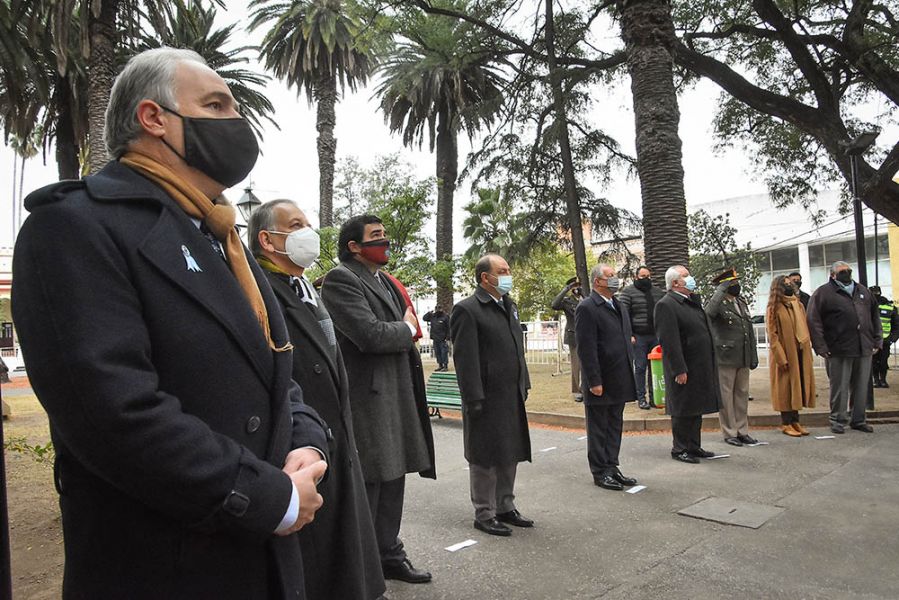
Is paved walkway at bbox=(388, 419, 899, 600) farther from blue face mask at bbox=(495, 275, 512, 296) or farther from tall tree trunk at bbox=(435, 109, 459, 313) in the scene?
tall tree trunk at bbox=(435, 109, 459, 313)

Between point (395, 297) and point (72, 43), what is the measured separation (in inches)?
491

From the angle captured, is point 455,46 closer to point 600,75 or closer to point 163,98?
point 600,75

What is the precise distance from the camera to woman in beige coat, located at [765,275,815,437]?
823 cm

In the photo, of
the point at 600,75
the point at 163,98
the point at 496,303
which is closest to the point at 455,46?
the point at 600,75

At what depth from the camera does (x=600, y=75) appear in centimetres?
1430

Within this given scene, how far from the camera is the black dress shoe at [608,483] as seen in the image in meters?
5.98

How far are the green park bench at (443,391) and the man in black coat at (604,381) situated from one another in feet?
12.6

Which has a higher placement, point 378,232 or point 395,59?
point 395,59

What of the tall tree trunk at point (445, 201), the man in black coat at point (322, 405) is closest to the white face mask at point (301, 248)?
the man in black coat at point (322, 405)

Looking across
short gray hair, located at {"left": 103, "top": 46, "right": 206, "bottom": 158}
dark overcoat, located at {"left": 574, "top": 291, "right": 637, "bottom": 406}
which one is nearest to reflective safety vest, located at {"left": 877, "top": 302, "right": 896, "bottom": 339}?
dark overcoat, located at {"left": 574, "top": 291, "right": 637, "bottom": 406}

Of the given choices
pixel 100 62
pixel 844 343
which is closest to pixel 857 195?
pixel 844 343

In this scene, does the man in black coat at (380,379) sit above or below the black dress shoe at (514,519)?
above

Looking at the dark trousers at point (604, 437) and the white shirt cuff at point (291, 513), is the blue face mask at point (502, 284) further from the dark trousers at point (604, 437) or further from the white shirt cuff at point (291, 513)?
the white shirt cuff at point (291, 513)

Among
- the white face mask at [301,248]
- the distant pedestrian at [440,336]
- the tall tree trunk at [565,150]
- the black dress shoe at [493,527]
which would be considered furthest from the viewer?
the distant pedestrian at [440,336]
